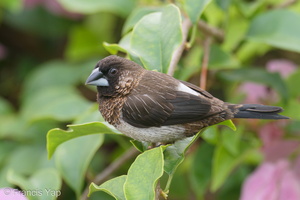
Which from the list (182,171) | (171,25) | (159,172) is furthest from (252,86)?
(159,172)

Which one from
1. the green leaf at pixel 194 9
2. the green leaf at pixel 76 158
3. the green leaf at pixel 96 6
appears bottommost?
the green leaf at pixel 76 158

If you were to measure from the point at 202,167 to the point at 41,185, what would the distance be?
2.17 ft

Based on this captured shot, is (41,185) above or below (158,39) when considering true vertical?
below

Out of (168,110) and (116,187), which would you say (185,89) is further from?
(116,187)

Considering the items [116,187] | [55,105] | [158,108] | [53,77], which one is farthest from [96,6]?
[116,187]

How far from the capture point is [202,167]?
1.91 m

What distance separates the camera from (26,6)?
272cm

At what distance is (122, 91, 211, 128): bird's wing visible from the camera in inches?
49.1

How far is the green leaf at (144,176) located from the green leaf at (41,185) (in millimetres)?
311

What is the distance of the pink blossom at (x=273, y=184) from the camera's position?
1.71 m

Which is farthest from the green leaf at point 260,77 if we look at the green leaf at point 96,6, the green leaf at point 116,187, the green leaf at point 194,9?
the green leaf at point 116,187

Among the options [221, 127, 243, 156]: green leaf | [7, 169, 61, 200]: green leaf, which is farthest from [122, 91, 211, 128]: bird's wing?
[221, 127, 243, 156]: green leaf

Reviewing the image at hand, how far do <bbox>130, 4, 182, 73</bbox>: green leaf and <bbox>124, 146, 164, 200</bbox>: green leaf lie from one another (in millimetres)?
315

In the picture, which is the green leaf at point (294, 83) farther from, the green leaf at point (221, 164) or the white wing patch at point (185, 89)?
the white wing patch at point (185, 89)
